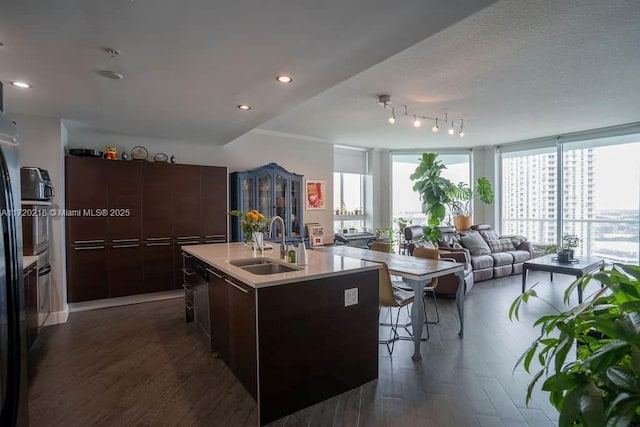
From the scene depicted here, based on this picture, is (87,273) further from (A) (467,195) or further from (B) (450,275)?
(A) (467,195)

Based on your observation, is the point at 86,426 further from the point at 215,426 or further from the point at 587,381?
the point at 587,381

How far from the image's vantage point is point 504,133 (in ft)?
19.8

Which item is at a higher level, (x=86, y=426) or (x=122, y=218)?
(x=122, y=218)

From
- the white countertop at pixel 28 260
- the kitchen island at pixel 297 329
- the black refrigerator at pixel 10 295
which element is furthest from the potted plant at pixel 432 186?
the black refrigerator at pixel 10 295

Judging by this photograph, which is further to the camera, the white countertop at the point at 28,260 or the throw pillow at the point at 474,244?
the throw pillow at the point at 474,244

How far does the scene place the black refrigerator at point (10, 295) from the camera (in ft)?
3.16

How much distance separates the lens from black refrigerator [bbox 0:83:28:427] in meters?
0.96

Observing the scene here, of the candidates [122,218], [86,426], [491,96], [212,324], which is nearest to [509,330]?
[491,96]

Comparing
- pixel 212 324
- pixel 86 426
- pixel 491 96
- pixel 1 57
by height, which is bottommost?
pixel 86 426

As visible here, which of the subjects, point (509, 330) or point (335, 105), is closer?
point (509, 330)

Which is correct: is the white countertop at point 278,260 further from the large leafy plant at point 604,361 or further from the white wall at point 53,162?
the white wall at point 53,162

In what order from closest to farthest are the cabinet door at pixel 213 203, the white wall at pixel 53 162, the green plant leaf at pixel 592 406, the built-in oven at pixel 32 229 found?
the green plant leaf at pixel 592 406 → the built-in oven at pixel 32 229 → the white wall at pixel 53 162 → the cabinet door at pixel 213 203

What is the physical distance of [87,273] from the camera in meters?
4.12

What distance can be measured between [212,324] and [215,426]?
96 centimetres
